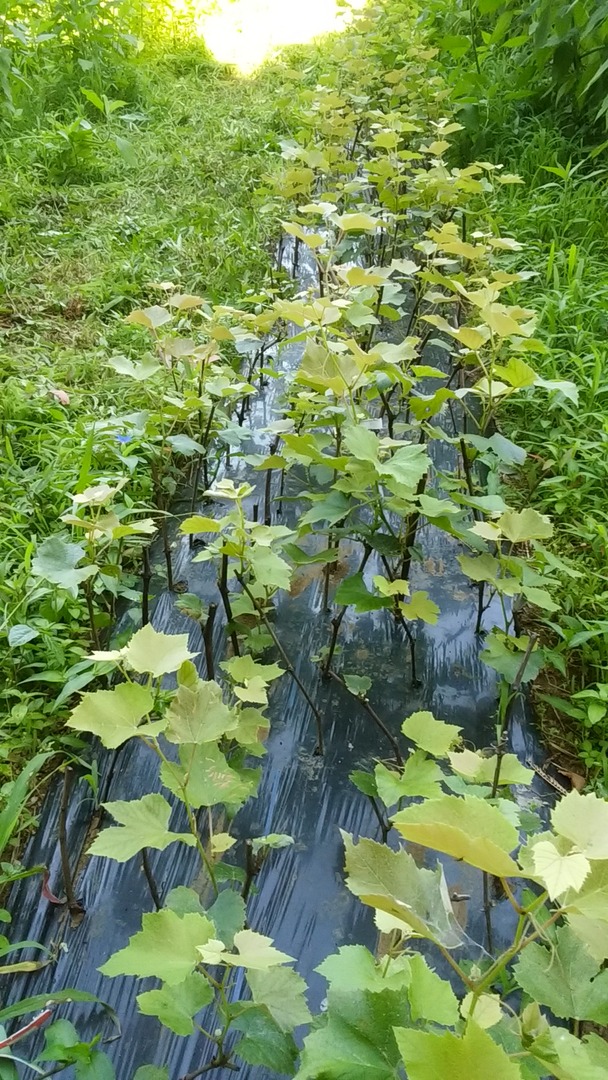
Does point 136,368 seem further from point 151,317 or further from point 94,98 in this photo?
point 94,98

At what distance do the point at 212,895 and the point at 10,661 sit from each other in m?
0.72

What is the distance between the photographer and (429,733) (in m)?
1.10

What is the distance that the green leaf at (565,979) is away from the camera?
734 mm

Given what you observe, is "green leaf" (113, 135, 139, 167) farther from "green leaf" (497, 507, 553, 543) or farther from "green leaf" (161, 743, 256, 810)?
"green leaf" (161, 743, 256, 810)

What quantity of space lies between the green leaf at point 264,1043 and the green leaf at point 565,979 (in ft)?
0.98

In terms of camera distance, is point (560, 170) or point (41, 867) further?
point (560, 170)

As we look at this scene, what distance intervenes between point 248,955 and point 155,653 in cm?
39

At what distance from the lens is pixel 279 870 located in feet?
4.22

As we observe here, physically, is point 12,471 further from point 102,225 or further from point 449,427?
point 102,225

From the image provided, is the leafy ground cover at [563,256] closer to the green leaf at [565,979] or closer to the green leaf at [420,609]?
the green leaf at [420,609]

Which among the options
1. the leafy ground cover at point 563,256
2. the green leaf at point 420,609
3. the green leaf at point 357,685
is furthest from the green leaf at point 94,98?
the green leaf at point 357,685

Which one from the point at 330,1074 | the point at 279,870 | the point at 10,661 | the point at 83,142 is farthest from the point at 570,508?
the point at 83,142

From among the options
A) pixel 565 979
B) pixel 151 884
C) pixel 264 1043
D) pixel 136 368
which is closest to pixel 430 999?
pixel 565 979

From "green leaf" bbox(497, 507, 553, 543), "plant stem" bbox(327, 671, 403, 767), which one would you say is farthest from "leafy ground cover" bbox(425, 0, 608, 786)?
"plant stem" bbox(327, 671, 403, 767)
